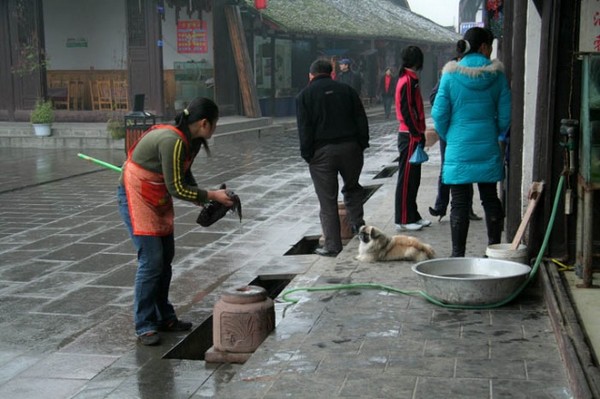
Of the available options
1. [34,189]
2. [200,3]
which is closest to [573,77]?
[34,189]

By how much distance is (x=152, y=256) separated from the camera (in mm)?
5406

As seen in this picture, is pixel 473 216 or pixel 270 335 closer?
pixel 270 335

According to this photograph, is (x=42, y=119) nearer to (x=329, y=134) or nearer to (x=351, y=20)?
(x=329, y=134)

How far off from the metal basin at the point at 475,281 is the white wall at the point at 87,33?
17.6 metres

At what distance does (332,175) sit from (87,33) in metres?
16.6

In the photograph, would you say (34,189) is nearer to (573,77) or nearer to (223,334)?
(223,334)

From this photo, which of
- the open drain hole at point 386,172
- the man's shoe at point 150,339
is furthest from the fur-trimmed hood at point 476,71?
the open drain hole at point 386,172

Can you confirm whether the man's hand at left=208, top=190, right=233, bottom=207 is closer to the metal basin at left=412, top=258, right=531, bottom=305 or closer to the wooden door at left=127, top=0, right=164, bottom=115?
the metal basin at left=412, top=258, right=531, bottom=305

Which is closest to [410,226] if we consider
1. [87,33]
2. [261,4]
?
[261,4]

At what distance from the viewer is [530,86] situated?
6.27 m

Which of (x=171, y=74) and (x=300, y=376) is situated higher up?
(x=171, y=74)

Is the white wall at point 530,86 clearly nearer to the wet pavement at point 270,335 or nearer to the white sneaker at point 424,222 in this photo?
the wet pavement at point 270,335

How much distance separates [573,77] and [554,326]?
1.79 m

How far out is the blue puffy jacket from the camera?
20.2 feet
